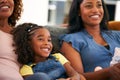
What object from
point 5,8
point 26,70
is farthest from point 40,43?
point 5,8

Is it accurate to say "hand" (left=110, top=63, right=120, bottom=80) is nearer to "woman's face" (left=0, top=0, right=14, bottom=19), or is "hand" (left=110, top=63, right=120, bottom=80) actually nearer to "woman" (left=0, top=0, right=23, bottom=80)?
"woman" (left=0, top=0, right=23, bottom=80)

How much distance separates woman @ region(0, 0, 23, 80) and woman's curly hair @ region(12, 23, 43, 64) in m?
0.03

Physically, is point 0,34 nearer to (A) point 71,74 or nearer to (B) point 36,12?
(A) point 71,74

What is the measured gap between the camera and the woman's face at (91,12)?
2150 mm

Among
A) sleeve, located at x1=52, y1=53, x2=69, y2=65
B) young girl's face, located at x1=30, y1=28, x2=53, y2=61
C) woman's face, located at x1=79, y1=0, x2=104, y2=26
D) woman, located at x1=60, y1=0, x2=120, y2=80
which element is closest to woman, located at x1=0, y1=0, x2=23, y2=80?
young girl's face, located at x1=30, y1=28, x2=53, y2=61

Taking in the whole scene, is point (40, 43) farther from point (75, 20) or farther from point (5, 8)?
point (75, 20)

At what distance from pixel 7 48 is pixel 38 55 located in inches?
8.1

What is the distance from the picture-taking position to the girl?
5.80 feet

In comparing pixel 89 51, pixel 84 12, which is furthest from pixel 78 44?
pixel 84 12

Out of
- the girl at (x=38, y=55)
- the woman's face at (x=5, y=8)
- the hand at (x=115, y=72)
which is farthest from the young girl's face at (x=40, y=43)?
the hand at (x=115, y=72)

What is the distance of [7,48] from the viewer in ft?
5.67

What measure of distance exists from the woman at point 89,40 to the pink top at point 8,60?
0.43m

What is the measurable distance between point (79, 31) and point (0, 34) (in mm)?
678

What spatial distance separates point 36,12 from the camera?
3707 millimetres
